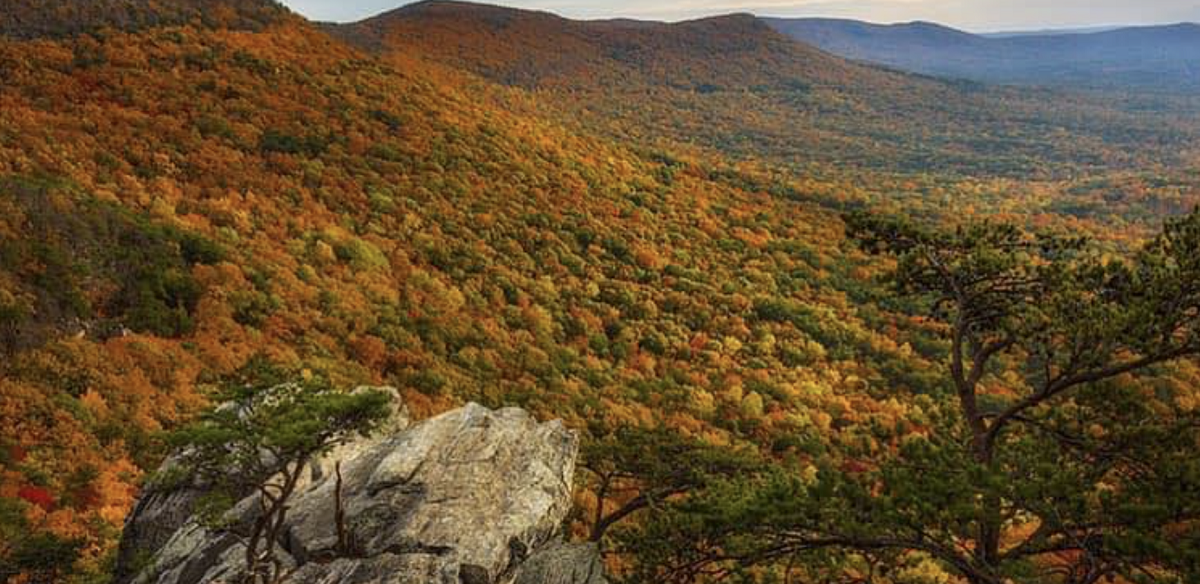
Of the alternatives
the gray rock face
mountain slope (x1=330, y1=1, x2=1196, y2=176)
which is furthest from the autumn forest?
mountain slope (x1=330, y1=1, x2=1196, y2=176)

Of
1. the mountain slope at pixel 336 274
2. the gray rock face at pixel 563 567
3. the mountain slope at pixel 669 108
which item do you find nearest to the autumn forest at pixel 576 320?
the mountain slope at pixel 336 274

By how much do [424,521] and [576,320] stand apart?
76.5ft

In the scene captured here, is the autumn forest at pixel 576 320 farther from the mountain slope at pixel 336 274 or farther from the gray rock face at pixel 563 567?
the gray rock face at pixel 563 567

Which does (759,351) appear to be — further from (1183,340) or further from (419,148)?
(1183,340)

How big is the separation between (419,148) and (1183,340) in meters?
41.8

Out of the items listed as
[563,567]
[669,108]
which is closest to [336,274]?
[563,567]

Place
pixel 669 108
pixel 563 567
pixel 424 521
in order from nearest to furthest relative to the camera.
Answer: pixel 424 521
pixel 563 567
pixel 669 108

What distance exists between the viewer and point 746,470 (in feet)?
46.9

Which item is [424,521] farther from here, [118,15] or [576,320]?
[118,15]

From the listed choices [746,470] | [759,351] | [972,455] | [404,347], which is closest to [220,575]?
[746,470]

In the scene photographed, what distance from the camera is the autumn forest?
8.53m

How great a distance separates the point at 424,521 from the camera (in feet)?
33.6

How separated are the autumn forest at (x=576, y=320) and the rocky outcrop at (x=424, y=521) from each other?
145 centimetres

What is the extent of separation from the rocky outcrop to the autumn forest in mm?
1451
